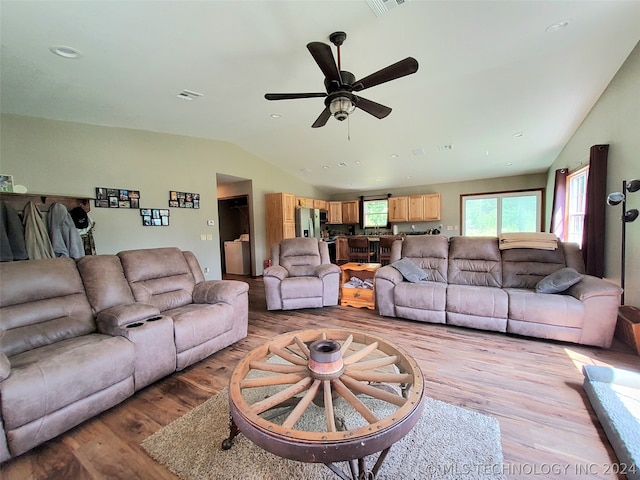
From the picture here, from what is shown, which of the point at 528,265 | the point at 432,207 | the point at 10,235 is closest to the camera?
the point at 10,235

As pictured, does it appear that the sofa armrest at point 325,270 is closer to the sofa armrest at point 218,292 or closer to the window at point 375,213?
the sofa armrest at point 218,292

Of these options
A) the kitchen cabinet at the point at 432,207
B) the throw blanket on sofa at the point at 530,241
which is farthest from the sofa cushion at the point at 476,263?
the kitchen cabinet at the point at 432,207

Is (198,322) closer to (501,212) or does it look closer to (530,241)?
(530,241)

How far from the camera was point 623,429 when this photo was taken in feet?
4.62

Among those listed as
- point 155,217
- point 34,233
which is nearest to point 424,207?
point 155,217

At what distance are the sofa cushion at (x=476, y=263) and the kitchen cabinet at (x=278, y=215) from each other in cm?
397

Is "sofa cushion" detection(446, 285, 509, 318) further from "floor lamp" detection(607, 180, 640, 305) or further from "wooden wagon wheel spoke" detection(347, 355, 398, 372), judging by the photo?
"wooden wagon wheel spoke" detection(347, 355, 398, 372)

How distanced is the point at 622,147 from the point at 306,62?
3.50 meters

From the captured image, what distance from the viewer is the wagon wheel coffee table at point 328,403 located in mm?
990

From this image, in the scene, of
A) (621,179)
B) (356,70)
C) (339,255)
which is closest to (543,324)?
(621,179)

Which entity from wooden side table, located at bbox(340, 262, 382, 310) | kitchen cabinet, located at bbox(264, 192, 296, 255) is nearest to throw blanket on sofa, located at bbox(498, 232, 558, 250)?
wooden side table, located at bbox(340, 262, 382, 310)

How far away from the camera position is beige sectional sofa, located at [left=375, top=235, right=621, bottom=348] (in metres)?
2.51

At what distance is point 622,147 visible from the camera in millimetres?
2785

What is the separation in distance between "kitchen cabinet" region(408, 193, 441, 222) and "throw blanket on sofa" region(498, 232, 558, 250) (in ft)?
13.9
